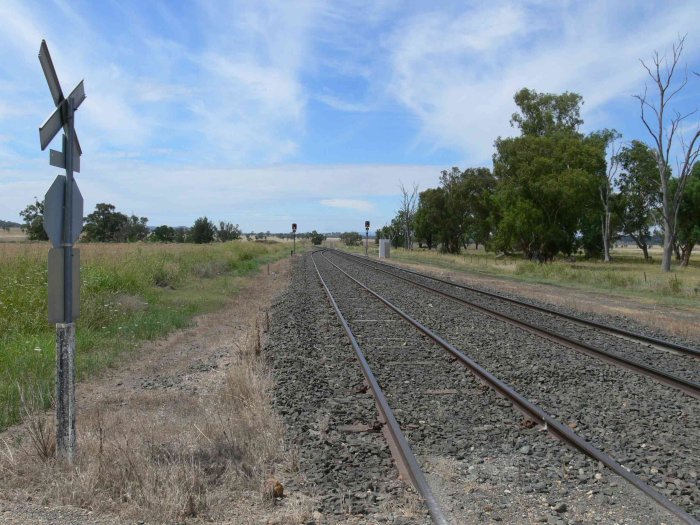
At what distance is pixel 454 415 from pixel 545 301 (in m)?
13.9

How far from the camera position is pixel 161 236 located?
119m

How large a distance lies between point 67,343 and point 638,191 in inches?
3338

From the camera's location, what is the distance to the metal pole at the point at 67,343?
4.54 meters

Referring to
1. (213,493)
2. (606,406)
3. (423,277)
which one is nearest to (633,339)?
(606,406)

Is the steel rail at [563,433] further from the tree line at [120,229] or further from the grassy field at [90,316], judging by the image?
the tree line at [120,229]

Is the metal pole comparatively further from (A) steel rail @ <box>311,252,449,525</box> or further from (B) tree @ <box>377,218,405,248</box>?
(B) tree @ <box>377,218,405,248</box>

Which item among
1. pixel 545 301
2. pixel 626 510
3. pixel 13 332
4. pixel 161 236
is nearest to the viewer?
pixel 626 510

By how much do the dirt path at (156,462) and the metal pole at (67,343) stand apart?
0.22 metres

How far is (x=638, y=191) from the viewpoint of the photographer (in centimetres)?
7838

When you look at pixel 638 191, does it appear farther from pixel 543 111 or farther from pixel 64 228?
pixel 64 228

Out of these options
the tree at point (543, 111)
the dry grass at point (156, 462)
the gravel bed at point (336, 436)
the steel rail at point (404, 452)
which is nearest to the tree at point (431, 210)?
the tree at point (543, 111)

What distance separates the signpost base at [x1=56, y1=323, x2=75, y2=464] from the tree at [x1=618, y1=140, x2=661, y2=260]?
234 feet

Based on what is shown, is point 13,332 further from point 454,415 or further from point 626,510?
point 626,510

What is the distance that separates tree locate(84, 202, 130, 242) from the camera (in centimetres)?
9094
